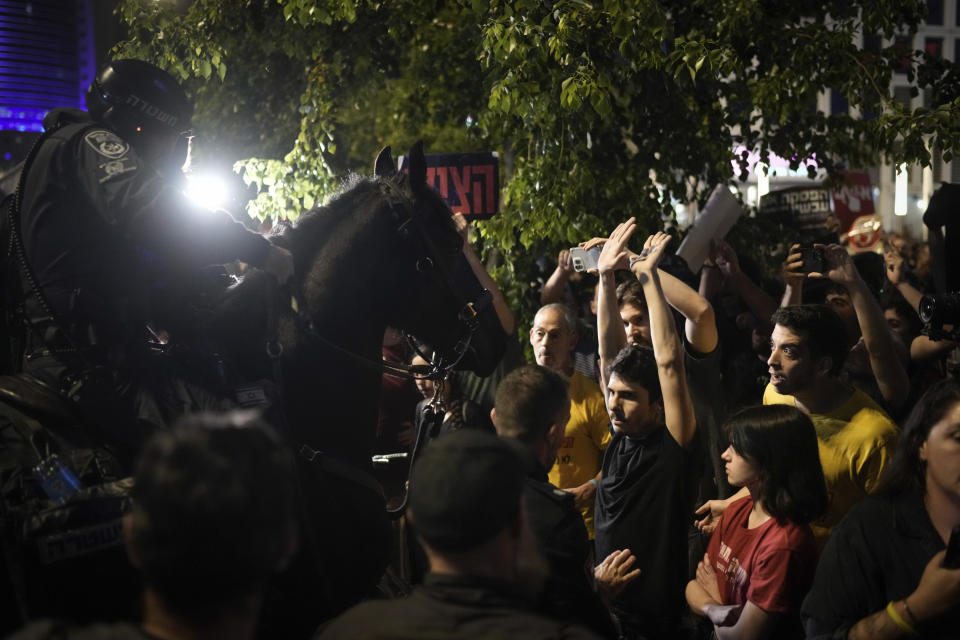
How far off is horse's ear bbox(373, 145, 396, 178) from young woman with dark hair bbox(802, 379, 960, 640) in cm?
238

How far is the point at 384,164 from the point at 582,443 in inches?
82.9

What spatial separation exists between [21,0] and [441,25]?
3984 mm

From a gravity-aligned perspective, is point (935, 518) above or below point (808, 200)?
below

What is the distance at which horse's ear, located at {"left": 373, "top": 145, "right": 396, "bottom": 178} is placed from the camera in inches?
171

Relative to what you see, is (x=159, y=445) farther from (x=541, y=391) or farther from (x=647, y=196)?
(x=647, y=196)

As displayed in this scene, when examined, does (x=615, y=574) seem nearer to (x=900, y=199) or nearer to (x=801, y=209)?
(x=801, y=209)

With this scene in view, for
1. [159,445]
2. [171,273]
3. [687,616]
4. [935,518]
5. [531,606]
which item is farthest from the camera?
[687,616]

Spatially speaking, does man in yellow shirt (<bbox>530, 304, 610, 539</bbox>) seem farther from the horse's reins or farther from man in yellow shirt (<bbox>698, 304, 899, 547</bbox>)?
the horse's reins

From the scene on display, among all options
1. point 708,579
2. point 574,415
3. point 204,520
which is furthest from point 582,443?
point 204,520

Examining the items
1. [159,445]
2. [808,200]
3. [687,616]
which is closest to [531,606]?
[159,445]

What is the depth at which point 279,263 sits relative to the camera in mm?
3734

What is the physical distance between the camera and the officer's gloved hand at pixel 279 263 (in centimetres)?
372

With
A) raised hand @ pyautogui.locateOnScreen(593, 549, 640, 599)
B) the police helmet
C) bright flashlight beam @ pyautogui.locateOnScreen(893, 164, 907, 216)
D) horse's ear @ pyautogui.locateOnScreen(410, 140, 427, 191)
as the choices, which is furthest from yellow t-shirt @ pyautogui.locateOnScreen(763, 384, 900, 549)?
bright flashlight beam @ pyautogui.locateOnScreen(893, 164, 907, 216)

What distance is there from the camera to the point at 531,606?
2379 mm
